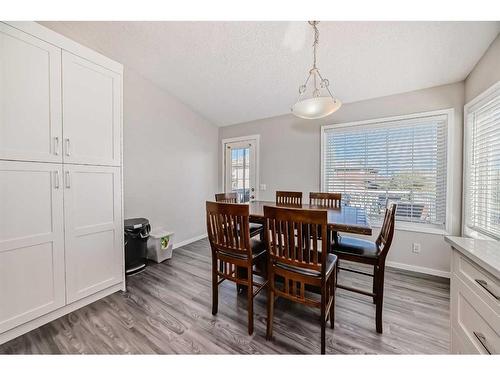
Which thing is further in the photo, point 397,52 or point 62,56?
point 397,52

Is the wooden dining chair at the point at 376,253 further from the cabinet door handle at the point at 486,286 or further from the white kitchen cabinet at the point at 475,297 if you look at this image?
the cabinet door handle at the point at 486,286

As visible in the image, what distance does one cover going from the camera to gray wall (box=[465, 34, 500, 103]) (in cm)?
176

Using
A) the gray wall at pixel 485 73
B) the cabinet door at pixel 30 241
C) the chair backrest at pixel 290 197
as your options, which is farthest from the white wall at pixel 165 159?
the gray wall at pixel 485 73

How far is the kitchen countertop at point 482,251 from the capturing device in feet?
2.58

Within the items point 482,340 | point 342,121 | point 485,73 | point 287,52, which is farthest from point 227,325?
point 485,73

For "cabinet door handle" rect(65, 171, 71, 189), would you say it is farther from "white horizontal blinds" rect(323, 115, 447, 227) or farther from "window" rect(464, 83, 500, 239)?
"window" rect(464, 83, 500, 239)

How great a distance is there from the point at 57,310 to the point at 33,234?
0.70 metres

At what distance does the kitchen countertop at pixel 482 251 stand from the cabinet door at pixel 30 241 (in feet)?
8.84

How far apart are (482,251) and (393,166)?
2134mm

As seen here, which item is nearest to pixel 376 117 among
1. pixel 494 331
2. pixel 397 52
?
pixel 397 52

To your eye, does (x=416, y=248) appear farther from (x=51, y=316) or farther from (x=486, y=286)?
(x=51, y=316)

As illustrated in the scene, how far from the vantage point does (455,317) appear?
3.53 feet

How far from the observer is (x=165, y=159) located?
337 centimetres
